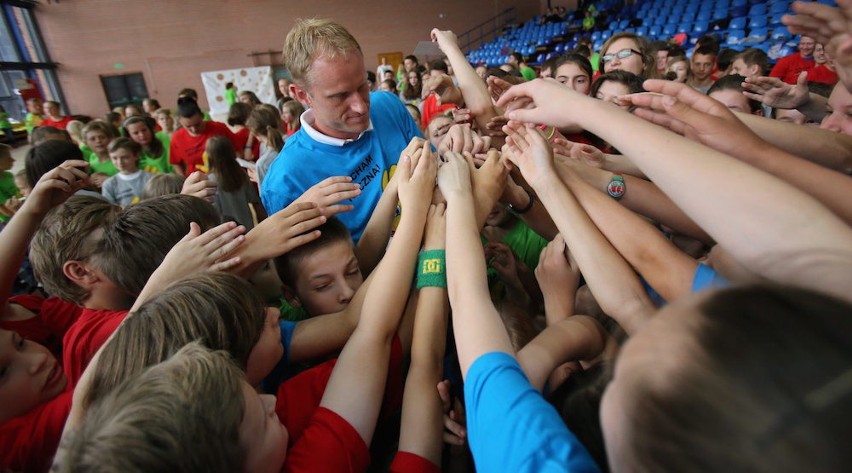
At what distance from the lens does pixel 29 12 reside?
14102mm

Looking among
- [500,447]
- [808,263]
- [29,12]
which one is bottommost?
[500,447]

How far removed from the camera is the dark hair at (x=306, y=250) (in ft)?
4.65

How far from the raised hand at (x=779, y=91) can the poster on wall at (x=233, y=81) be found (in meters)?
16.2

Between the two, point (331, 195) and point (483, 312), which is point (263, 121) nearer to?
point (331, 195)

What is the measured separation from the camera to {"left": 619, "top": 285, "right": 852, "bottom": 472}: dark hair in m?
0.41

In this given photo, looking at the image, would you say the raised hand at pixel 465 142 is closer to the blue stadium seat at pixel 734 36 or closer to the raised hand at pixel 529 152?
the raised hand at pixel 529 152

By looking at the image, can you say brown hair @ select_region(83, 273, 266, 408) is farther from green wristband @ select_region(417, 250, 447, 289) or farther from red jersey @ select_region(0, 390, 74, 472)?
green wristband @ select_region(417, 250, 447, 289)

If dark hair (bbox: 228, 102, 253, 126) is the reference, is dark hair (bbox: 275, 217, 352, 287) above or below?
below

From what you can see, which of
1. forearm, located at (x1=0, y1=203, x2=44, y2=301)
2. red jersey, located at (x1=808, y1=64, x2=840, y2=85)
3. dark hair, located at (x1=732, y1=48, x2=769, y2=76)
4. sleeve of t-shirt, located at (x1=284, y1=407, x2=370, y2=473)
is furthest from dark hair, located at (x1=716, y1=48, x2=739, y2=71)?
forearm, located at (x1=0, y1=203, x2=44, y2=301)

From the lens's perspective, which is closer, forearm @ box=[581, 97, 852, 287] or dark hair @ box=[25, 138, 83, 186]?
forearm @ box=[581, 97, 852, 287]

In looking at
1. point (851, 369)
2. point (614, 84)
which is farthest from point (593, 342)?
point (614, 84)

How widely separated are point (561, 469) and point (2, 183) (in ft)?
18.8

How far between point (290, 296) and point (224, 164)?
2.70 m

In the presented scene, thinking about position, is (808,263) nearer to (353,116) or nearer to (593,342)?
(593,342)
